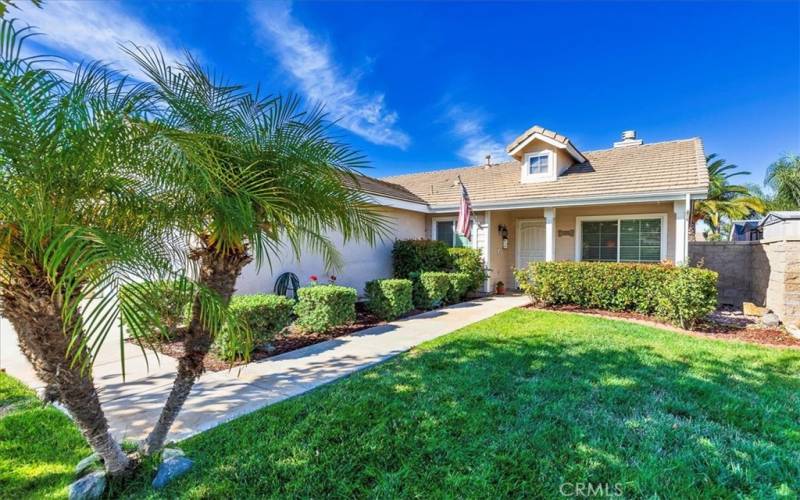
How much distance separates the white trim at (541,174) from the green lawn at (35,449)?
12266 millimetres

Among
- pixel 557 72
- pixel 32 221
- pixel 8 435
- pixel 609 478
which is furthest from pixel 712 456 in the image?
pixel 557 72

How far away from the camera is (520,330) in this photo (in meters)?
6.79

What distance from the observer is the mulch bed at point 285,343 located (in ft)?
17.1

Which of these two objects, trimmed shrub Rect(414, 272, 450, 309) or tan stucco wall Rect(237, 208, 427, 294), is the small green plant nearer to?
tan stucco wall Rect(237, 208, 427, 294)

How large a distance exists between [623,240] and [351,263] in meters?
8.33

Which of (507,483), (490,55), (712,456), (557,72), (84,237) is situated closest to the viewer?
(84,237)

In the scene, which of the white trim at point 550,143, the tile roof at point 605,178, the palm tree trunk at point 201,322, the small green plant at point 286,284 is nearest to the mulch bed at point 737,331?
the tile roof at point 605,178

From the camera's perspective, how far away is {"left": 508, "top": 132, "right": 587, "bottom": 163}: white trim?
1130 centimetres

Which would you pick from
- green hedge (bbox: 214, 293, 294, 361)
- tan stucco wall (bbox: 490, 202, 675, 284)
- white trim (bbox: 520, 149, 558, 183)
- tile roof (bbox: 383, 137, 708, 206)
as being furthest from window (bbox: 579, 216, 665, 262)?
green hedge (bbox: 214, 293, 294, 361)

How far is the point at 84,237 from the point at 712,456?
14.5 ft

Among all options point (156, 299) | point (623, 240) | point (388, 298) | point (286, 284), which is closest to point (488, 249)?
point (623, 240)

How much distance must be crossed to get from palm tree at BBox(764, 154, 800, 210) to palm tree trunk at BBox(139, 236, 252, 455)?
26618 millimetres

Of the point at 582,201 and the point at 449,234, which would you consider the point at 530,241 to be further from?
the point at 582,201

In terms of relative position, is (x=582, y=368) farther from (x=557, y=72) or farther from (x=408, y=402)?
(x=557, y=72)
